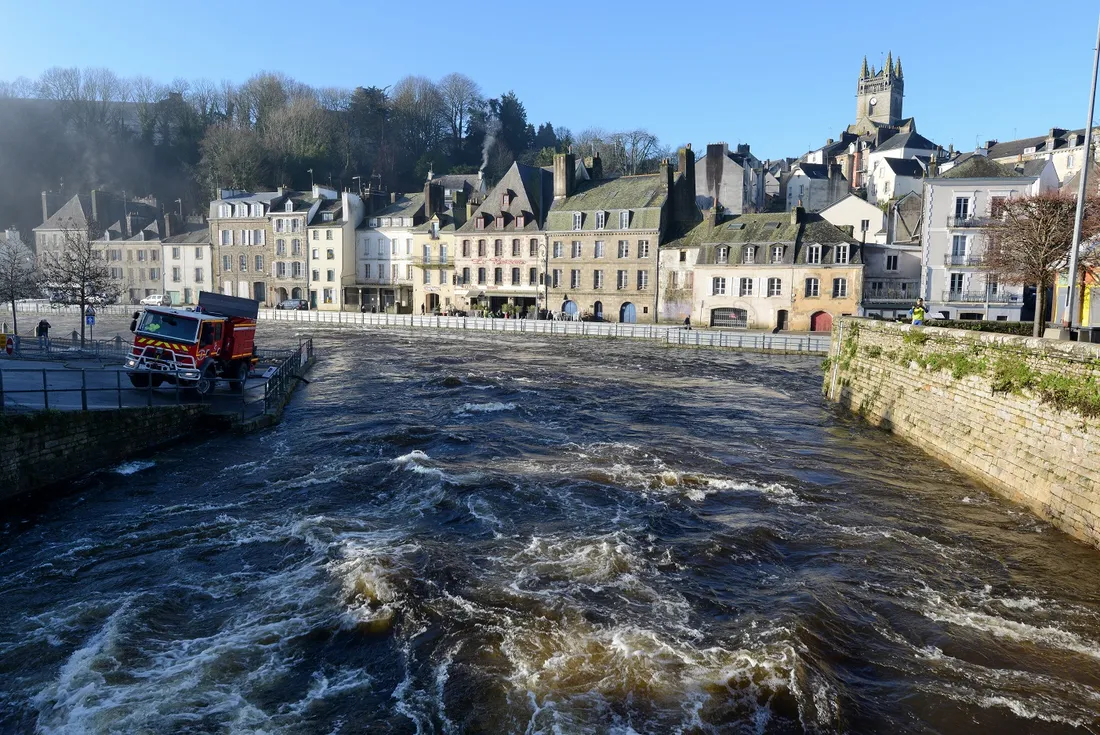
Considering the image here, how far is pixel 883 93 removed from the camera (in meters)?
130

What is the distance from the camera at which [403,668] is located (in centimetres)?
904

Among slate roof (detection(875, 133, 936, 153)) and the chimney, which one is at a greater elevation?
slate roof (detection(875, 133, 936, 153))

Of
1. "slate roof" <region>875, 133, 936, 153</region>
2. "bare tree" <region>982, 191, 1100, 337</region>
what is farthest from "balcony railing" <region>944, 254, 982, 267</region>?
"slate roof" <region>875, 133, 936, 153</region>

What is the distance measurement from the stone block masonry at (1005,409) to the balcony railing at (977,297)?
22534 mm

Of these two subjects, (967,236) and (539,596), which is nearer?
(539,596)

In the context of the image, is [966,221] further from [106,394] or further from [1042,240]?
[106,394]

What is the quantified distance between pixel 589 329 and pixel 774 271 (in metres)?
11.7

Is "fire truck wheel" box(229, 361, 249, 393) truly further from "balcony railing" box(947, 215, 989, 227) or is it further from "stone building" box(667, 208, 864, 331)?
"balcony railing" box(947, 215, 989, 227)

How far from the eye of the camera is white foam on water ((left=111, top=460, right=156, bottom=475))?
53.1 ft

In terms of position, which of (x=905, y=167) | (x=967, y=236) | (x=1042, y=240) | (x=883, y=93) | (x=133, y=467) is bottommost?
(x=133, y=467)

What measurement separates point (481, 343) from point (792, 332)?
18.6 m

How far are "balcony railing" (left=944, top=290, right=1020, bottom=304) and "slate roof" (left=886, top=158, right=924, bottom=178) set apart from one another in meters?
37.9

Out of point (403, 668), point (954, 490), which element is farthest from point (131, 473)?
point (954, 490)

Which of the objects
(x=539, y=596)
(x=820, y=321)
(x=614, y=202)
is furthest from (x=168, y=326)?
(x=614, y=202)
